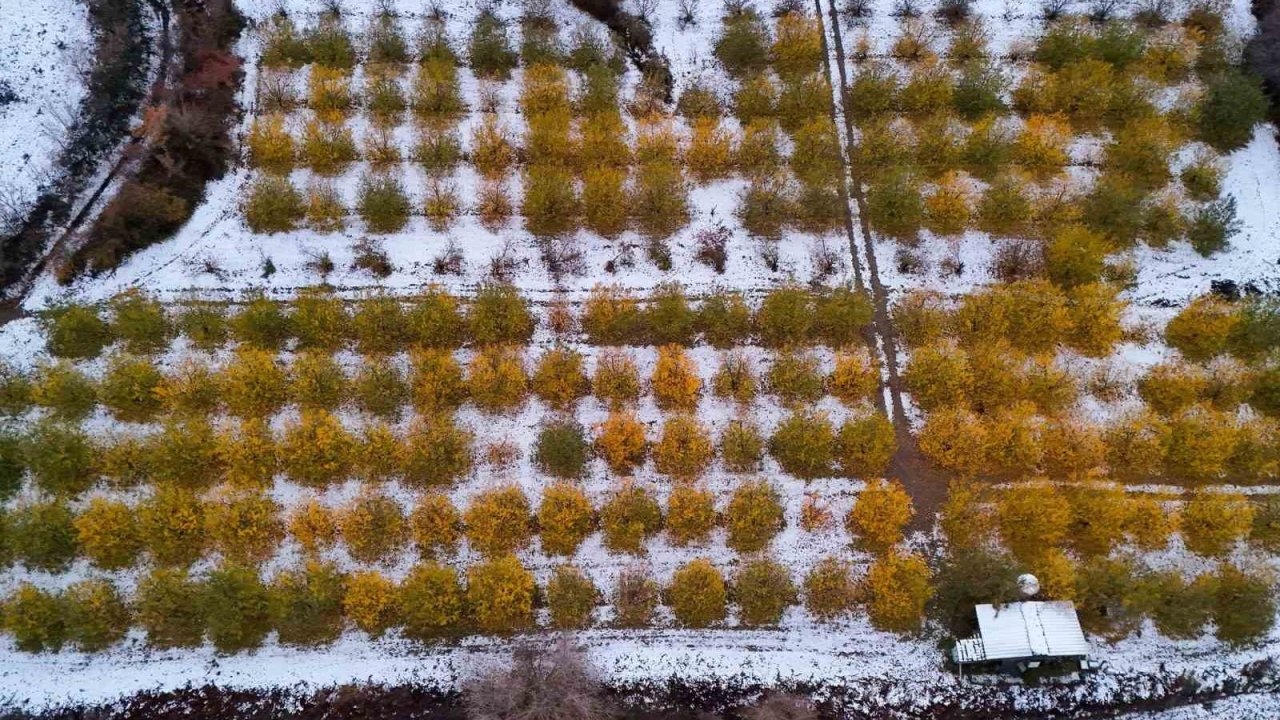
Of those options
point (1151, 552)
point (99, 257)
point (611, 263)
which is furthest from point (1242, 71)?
point (99, 257)

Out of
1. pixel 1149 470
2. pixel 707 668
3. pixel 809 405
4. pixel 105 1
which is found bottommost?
pixel 707 668

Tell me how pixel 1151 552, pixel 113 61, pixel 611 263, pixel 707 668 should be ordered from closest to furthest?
pixel 707 668 < pixel 1151 552 < pixel 611 263 < pixel 113 61

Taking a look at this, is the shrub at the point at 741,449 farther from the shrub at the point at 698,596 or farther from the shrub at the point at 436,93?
the shrub at the point at 436,93

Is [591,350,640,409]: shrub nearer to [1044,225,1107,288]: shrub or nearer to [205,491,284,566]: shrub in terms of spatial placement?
[205,491,284,566]: shrub

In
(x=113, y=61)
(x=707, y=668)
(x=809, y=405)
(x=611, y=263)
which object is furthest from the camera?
(x=113, y=61)

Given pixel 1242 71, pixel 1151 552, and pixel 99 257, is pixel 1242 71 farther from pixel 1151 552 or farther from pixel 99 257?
pixel 99 257

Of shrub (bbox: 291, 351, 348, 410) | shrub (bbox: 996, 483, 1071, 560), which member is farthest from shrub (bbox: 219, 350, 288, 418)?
shrub (bbox: 996, 483, 1071, 560)

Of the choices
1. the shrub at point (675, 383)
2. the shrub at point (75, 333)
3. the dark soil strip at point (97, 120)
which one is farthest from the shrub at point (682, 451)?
the dark soil strip at point (97, 120)
